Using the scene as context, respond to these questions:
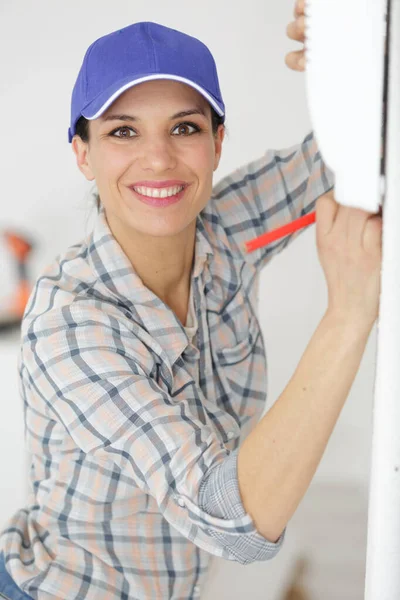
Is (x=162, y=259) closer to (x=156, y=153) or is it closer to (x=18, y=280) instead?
(x=156, y=153)

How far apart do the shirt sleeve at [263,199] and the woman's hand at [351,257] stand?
0.64m

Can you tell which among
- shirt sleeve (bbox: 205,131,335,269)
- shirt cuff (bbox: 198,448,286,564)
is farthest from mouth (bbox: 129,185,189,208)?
shirt cuff (bbox: 198,448,286,564)

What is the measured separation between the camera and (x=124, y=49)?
1.00 metres

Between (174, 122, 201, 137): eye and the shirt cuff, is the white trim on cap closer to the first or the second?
(174, 122, 201, 137): eye

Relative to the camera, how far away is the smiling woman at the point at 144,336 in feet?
2.86

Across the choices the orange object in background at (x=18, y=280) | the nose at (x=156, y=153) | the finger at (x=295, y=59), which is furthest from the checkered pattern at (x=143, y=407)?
the orange object in background at (x=18, y=280)

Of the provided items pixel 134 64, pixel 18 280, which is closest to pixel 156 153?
pixel 134 64

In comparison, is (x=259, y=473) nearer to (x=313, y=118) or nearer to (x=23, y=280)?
(x=313, y=118)

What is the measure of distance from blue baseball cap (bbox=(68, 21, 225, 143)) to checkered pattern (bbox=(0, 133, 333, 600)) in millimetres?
220

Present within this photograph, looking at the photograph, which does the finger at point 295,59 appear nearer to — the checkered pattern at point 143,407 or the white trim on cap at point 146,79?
the white trim on cap at point 146,79

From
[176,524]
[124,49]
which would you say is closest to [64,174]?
[124,49]

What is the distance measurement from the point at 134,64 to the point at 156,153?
0.12 metres

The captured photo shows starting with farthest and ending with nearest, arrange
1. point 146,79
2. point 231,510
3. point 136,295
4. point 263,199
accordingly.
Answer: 1. point 263,199
2. point 136,295
3. point 146,79
4. point 231,510

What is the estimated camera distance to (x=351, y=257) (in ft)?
2.02
